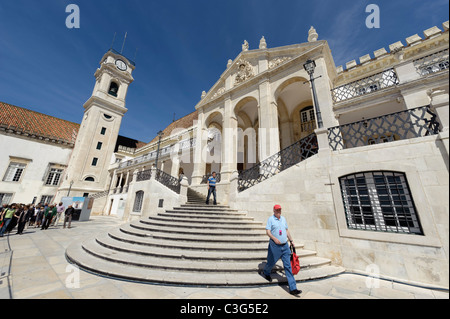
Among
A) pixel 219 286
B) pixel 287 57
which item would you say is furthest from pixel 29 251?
pixel 287 57

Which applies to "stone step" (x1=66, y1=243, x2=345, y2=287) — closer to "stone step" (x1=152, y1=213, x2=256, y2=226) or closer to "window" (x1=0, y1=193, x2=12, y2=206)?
"stone step" (x1=152, y1=213, x2=256, y2=226)

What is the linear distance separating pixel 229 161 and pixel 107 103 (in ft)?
88.3

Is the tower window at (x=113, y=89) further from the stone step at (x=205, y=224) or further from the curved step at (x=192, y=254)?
the stone step at (x=205, y=224)

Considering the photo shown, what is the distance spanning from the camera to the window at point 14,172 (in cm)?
2122

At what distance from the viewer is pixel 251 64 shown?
1418 centimetres

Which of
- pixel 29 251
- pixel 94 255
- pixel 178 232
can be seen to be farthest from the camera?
pixel 178 232

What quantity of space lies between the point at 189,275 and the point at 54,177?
32.0 m

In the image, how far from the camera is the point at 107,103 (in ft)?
91.2

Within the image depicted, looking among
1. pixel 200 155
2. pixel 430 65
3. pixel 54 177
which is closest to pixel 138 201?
pixel 200 155

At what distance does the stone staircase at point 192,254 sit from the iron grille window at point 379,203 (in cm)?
154

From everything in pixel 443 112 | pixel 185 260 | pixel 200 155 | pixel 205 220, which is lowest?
pixel 185 260


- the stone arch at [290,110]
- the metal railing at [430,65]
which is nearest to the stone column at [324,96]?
the stone arch at [290,110]

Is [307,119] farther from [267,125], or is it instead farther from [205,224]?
[205,224]

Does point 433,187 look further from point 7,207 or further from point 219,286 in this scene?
point 7,207
